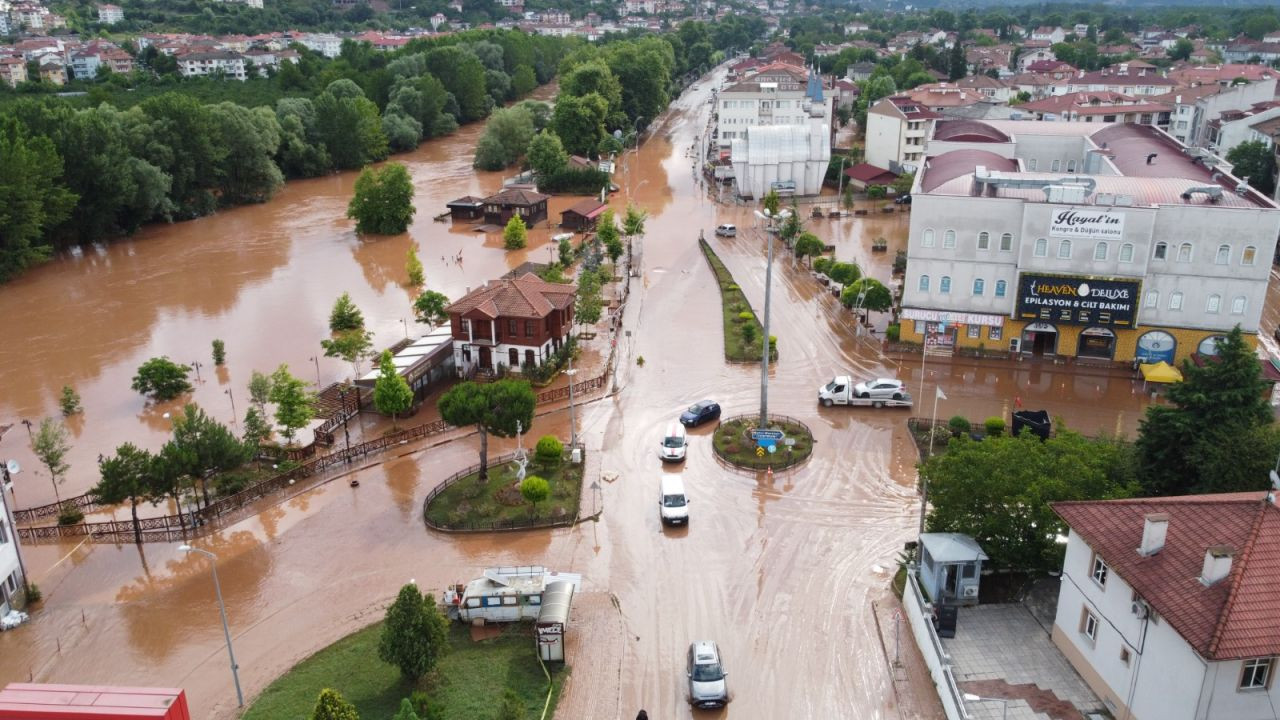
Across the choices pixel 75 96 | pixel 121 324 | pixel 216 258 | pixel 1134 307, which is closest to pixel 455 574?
pixel 1134 307

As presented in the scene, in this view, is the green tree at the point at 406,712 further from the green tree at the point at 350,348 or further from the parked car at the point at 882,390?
the green tree at the point at 350,348

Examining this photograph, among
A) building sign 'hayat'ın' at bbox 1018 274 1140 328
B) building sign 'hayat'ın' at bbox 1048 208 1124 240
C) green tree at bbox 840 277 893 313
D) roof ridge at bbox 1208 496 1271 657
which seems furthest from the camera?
green tree at bbox 840 277 893 313

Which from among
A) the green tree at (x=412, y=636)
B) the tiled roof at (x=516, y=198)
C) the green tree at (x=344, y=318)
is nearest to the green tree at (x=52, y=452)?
the green tree at (x=344, y=318)

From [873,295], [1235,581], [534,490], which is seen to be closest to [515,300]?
[534,490]

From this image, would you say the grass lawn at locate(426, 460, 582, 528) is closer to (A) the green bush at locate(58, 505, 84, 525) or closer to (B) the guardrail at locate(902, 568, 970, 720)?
(B) the guardrail at locate(902, 568, 970, 720)

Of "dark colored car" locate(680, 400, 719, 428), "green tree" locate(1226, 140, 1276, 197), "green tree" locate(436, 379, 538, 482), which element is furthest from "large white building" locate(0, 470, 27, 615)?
"green tree" locate(1226, 140, 1276, 197)
